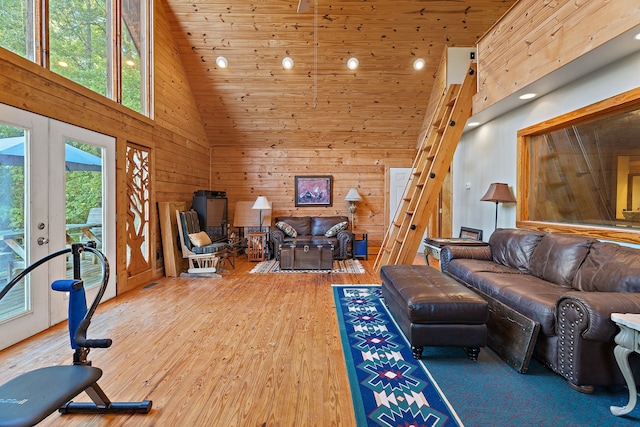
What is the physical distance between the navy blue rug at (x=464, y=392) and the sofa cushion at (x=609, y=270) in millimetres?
686

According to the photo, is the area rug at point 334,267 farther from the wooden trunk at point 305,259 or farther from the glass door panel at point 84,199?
the glass door panel at point 84,199

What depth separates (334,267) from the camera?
18.4ft

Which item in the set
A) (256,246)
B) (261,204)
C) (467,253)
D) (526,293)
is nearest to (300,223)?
(261,204)

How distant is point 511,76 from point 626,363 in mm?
3057

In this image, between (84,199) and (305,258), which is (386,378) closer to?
(305,258)

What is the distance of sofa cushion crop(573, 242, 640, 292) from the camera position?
2.19 metres

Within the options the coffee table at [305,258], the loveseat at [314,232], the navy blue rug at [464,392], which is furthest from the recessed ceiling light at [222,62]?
the navy blue rug at [464,392]

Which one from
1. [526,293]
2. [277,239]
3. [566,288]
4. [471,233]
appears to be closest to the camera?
[526,293]

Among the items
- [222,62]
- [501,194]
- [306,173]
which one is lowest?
[501,194]

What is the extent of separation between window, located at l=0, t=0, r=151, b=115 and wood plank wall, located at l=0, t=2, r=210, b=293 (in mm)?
173

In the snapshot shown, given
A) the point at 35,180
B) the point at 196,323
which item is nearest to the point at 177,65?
the point at 35,180

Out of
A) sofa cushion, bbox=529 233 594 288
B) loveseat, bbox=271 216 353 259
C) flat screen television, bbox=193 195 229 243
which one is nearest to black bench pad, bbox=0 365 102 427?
sofa cushion, bbox=529 233 594 288

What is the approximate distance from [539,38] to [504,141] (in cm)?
167

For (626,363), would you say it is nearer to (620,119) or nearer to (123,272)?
(620,119)
